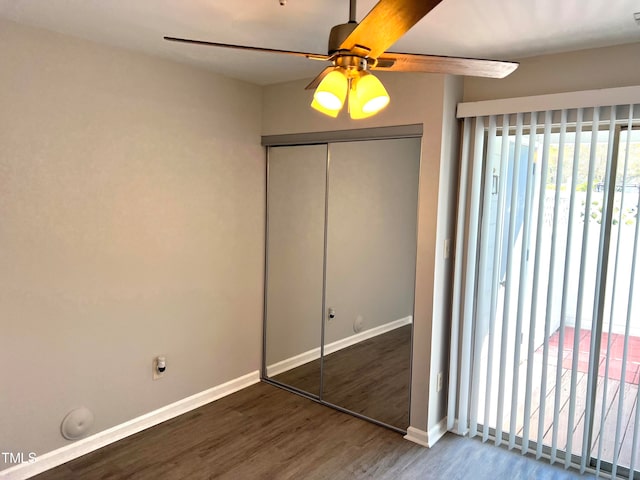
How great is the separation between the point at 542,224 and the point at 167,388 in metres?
2.59

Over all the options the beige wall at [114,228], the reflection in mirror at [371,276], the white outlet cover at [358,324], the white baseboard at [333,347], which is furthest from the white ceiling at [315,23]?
the white outlet cover at [358,324]

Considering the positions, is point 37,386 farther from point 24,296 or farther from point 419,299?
point 419,299

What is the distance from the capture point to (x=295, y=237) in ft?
11.8

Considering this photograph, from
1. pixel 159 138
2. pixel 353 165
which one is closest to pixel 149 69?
pixel 159 138

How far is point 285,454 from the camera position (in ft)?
9.29

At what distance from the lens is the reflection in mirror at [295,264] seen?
11.5ft

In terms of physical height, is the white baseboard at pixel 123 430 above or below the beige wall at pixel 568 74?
below

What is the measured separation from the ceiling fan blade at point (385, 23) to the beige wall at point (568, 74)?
163cm

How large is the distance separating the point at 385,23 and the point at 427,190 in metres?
1.70

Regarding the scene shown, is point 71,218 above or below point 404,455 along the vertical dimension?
above

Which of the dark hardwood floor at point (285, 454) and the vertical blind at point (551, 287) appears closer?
the vertical blind at point (551, 287)

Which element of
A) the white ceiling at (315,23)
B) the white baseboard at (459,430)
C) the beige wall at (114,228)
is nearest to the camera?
the white ceiling at (315,23)

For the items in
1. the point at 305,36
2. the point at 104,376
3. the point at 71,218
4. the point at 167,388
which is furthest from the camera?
the point at 167,388

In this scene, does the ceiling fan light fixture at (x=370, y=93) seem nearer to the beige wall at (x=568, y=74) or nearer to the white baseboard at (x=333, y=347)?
the beige wall at (x=568, y=74)
